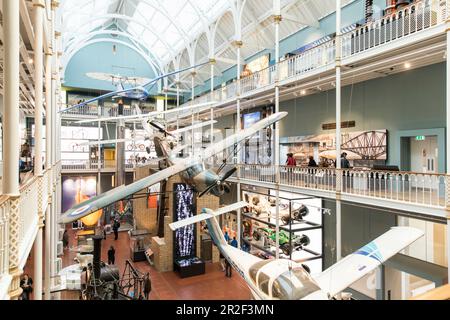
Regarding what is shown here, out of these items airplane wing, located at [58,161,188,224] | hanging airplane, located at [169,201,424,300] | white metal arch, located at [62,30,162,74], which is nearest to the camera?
hanging airplane, located at [169,201,424,300]

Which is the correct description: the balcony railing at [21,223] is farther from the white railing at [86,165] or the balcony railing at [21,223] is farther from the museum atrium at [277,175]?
the white railing at [86,165]

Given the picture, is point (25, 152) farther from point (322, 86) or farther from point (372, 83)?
point (372, 83)

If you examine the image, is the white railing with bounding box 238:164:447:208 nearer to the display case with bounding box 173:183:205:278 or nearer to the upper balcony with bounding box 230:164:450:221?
the upper balcony with bounding box 230:164:450:221

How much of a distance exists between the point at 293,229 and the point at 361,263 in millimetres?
5780

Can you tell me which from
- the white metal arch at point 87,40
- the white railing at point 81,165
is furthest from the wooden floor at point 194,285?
the white metal arch at point 87,40

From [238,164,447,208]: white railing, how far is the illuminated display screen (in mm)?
2949

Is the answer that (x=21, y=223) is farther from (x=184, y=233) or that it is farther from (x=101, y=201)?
(x=184, y=233)

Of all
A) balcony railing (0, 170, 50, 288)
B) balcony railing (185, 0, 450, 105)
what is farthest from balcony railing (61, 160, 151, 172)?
balcony railing (0, 170, 50, 288)

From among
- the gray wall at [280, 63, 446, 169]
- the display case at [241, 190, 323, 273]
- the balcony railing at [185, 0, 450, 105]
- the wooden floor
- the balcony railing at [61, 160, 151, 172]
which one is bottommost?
the wooden floor

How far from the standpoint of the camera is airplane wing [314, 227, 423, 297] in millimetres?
6293

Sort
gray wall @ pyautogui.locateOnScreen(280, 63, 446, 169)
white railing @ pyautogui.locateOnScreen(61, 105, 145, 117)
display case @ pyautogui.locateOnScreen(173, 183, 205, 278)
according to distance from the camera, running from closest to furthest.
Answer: gray wall @ pyautogui.locateOnScreen(280, 63, 446, 169) < display case @ pyautogui.locateOnScreen(173, 183, 205, 278) < white railing @ pyautogui.locateOnScreen(61, 105, 145, 117)

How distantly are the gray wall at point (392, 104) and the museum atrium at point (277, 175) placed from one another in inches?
2.1

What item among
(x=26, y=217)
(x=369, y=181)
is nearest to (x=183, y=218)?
(x=369, y=181)

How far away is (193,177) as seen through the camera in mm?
10266
